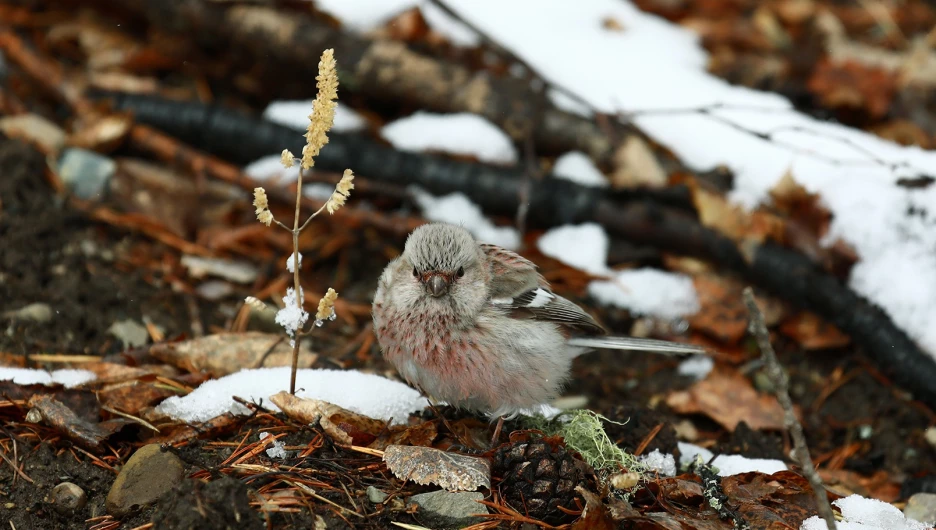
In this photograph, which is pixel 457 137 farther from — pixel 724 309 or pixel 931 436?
pixel 931 436

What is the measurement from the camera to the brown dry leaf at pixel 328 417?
292 cm

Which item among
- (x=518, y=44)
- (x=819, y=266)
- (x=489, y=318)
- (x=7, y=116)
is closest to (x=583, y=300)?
(x=819, y=266)

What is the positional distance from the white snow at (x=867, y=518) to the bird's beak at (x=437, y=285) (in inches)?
60.3

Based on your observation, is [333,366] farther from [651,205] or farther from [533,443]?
[651,205]

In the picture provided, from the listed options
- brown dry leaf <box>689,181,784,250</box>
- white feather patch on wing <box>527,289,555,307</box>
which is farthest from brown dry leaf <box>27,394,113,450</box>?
brown dry leaf <box>689,181,784,250</box>

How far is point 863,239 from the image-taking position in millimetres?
4590

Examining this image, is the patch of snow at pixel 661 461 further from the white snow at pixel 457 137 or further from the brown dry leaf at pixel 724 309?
the white snow at pixel 457 137

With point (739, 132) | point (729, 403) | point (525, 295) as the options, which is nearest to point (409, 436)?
point (525, 295)

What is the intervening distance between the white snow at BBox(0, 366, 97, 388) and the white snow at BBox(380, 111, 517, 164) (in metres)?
2.54

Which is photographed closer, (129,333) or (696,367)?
(129,333)

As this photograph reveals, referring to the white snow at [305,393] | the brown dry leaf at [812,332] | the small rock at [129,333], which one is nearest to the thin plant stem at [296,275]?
the white snow at [305,393]

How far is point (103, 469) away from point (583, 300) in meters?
2.88

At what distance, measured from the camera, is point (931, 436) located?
13.5ft

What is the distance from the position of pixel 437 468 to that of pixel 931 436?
9.11ft
